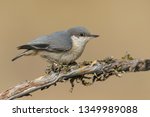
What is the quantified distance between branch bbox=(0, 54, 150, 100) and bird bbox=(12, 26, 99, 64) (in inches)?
16.8

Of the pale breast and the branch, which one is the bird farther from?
the branch

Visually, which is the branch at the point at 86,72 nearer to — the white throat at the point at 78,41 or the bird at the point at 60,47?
the bird at the point at 60,47

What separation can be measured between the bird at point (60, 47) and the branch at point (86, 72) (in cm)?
43

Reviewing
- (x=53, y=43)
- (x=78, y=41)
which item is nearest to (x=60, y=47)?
(x=53, y=43)

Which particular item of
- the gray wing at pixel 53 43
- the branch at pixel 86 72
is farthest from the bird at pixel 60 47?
the branch at pixel 86 72

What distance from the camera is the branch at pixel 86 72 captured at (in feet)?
16.4

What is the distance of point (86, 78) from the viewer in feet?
16.9

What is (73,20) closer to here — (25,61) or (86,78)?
(25,61)

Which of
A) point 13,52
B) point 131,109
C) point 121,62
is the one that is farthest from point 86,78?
point 13,52

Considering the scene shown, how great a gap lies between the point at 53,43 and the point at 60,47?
74 millimetres

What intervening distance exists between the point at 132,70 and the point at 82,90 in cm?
300

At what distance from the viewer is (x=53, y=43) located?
18.3 feet

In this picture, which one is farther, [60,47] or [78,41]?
[78,41]

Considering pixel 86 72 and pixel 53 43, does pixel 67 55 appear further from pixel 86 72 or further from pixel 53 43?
pixel 86 72
